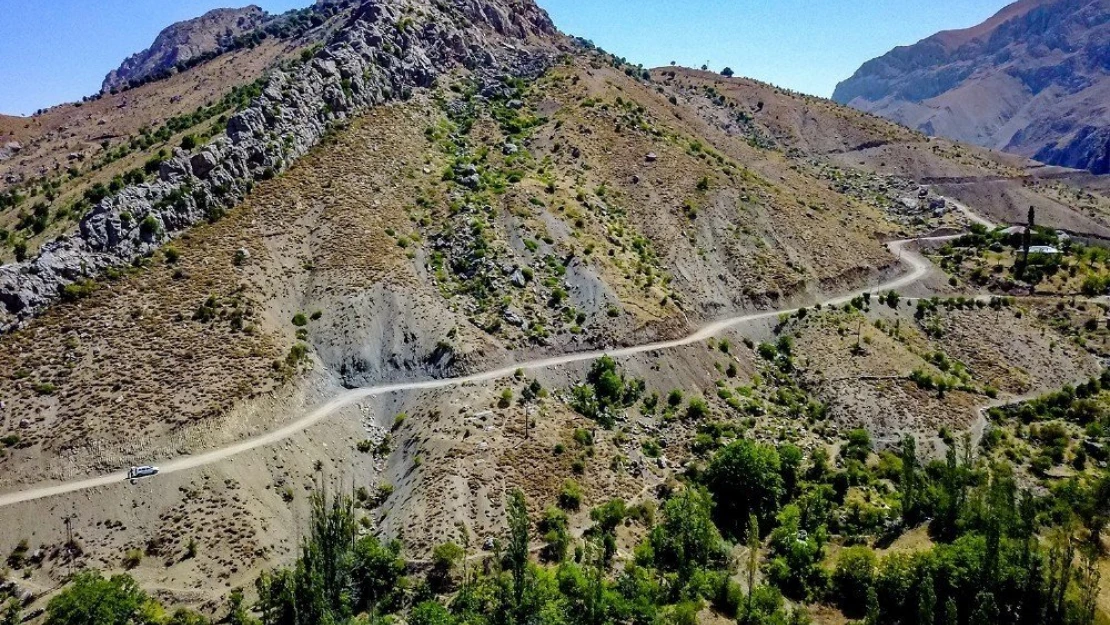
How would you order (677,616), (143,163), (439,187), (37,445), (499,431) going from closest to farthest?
(677,616)
(37,445)
(499,431)
(143,163)
(439,187)

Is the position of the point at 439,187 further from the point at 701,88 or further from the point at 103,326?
the point at 701,88

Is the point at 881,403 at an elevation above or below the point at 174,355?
below

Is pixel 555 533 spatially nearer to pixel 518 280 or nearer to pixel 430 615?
pixel 430 615

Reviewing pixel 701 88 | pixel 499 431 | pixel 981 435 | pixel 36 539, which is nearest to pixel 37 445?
pixel 36 539

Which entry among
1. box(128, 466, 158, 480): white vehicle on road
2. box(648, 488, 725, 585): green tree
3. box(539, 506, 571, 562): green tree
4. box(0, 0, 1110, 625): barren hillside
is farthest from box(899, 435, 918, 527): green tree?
box(128, 466, 158, 480): white vehicle on road

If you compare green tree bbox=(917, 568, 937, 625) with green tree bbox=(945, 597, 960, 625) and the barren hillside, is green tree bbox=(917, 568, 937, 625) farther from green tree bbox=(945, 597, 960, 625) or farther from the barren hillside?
the barren hillside

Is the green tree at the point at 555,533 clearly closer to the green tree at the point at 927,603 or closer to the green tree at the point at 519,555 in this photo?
the green tree at the point at 519,555
